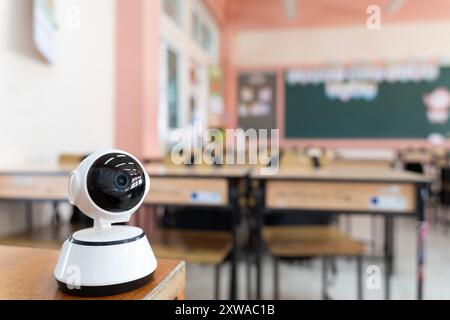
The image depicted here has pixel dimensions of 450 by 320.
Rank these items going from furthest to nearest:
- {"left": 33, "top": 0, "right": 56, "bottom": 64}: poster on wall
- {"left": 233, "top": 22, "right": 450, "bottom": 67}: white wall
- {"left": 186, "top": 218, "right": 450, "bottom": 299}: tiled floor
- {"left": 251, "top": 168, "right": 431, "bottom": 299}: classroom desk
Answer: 1. {"left": 233, "top": 22, "right": 450, "bottom": 67}: white wall
2. {"left": 186, "top": 218, "right": 450, "bottom": 299}: tiled floor
3. {"left": 33, "top": 0, "right": 56, "bottom": 64}: poster on wall
4. {"left": 251, "top": 168, "right": 431, "bottom": 299}: classroom desk

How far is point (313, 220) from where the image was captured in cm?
284

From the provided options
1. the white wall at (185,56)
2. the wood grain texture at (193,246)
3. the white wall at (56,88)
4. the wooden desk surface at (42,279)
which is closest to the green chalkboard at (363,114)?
the white wall at (185,56)

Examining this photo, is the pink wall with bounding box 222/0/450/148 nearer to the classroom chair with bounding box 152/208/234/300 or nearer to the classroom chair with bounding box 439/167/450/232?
the classroom chair with bounding box 439/167/450/232

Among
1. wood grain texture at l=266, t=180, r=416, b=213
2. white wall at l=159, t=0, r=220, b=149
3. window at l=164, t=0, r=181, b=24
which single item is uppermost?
window at l=164, t=0, r=181, b=24

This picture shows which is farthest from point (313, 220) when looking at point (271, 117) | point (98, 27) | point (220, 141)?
point (271, 117)

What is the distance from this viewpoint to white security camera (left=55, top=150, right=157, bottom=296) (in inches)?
19.5

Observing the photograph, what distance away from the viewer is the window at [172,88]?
4.51 m

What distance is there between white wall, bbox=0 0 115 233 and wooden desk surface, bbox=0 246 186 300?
1464mm

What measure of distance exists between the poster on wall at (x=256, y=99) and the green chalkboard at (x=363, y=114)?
29 cm

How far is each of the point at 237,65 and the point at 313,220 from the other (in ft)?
15.2

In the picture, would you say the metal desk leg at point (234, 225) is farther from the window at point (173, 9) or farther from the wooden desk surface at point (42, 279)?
the window at point (173, 9)

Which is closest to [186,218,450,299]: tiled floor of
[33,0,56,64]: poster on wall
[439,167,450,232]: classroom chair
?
[439,167,450,232]: classroom chair
